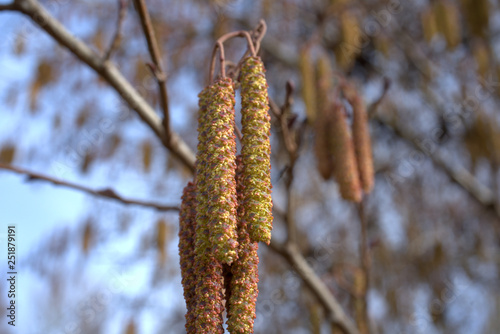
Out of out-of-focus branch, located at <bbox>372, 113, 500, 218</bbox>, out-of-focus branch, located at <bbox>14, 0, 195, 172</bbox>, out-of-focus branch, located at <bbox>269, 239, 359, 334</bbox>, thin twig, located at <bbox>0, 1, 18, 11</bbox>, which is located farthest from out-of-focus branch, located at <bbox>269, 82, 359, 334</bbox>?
out-of-focus branch, located at <bbox>372, 113, 500, 218</bbox>

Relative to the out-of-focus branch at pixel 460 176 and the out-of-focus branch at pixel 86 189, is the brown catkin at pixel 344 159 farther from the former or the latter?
the out-of-focus branch at pixel 460 176

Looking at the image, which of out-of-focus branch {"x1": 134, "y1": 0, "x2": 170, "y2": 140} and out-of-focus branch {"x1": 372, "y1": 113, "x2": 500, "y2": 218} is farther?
out-of-focus branch {"x1": 372, "y1": 113, "x2": 500, "y2": 218}

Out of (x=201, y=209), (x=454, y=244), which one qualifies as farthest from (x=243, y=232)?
(x=454, y=244)

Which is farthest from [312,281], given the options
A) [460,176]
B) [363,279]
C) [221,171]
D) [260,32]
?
[460,176]

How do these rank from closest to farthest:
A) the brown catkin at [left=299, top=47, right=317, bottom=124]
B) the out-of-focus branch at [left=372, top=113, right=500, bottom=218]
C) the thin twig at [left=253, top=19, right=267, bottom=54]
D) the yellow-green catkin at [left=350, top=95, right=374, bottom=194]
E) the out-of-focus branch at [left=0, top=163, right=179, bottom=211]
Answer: the thin twig at [left=253, top=19, right=267, bottom=54]
the out-of-focus branch at [left=0, top=163, right=179, bottom=211]
the yellow-green catkin at [left=350, top=95, right=374, bottom=194]
the brown catkin at [left=299, top=47, right=317, bottom=124]
the out-of-focus branch at [left=372, top=113, right=500, bottom=218]

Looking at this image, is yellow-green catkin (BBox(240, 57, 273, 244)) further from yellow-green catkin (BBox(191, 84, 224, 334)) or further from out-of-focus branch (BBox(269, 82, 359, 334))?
Answer: out-of-focus branch (BBox(269, 82, 359, 334))

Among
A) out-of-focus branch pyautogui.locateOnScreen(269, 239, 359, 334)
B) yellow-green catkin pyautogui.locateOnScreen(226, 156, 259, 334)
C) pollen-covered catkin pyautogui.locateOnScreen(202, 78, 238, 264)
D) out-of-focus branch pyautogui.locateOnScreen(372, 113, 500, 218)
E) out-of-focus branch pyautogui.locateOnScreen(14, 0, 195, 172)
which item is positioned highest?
out-of-focus branch pyautogui.locateOnScreen(372, 113, 500, 218)
